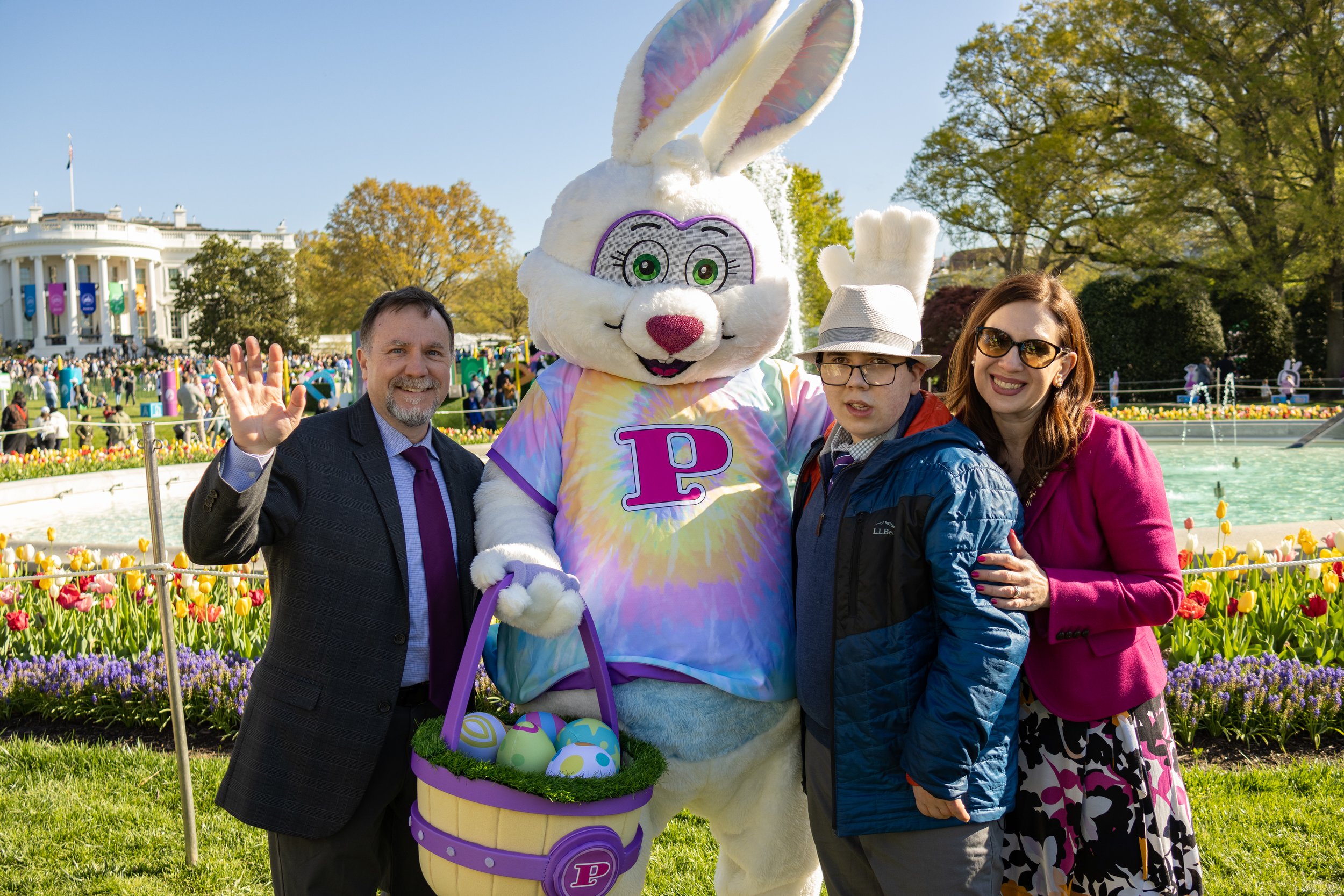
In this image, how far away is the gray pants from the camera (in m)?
2.18

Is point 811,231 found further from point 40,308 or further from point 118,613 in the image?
point 40,308

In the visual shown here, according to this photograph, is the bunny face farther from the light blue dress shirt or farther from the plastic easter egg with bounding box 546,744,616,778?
the plastic easter egg with bounding box 546,744,616,778

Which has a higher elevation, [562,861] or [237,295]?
[237,295]

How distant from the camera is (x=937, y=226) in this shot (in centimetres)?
291

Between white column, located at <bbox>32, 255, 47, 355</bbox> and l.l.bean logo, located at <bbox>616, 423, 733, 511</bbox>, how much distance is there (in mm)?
85558

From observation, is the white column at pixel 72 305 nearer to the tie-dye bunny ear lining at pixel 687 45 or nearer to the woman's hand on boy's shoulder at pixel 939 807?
the tie-dye bunny ear lining at pixel 687 45

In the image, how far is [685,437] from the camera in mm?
2779

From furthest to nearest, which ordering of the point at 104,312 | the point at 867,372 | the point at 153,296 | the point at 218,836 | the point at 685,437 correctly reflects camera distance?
the point at 153,296
the point at 104,312
the point at 218,836
the point at 685,437
the point at 867,372

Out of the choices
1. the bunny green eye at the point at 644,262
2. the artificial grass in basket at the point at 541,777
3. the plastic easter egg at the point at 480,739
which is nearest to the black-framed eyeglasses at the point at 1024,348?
the bunny green eye at the point at 644,262

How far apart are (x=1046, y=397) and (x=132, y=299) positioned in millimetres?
91630

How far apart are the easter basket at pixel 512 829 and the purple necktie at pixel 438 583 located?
57 cm

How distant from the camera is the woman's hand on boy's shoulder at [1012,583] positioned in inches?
84.0

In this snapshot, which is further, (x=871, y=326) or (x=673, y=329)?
(x=673, y=329)

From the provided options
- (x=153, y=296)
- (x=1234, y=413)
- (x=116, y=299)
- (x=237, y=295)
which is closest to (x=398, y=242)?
(x=237, y=295)
